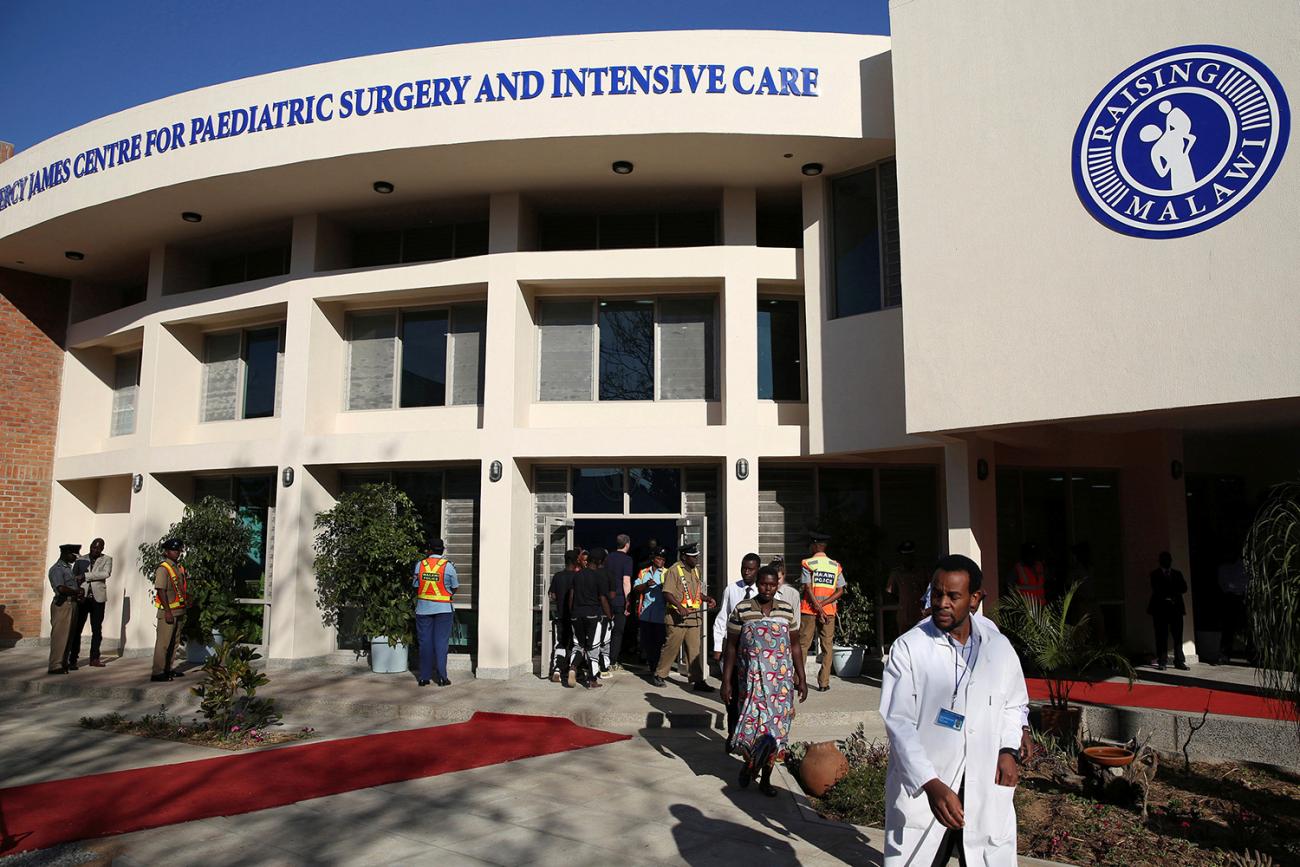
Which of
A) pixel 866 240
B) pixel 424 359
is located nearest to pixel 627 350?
pixel 424 359

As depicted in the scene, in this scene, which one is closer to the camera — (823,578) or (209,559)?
(823,578)

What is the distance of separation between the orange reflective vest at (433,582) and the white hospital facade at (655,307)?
32.9 inches

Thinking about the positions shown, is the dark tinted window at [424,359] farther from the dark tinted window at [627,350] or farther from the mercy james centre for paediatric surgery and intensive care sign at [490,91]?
the mercy james centre for paediatric surgery and intensive care sign at [490,91]

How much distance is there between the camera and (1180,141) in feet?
26.9

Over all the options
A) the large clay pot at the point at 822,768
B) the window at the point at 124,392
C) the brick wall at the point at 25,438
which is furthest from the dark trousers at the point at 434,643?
the brick wall at the point at 25,438

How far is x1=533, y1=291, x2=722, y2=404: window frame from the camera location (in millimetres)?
13312

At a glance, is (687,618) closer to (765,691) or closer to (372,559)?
(765,691)

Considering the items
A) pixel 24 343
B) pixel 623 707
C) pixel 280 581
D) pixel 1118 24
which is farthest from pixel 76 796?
pixel 24 343

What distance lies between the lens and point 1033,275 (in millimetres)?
8969

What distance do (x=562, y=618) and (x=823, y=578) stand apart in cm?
349

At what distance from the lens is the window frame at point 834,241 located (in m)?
11.7

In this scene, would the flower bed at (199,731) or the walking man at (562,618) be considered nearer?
the flower bed at (199,731)

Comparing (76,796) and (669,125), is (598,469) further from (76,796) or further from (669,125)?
(76,796)

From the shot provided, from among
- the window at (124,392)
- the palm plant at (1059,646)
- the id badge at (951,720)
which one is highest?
the window at (124,392)
